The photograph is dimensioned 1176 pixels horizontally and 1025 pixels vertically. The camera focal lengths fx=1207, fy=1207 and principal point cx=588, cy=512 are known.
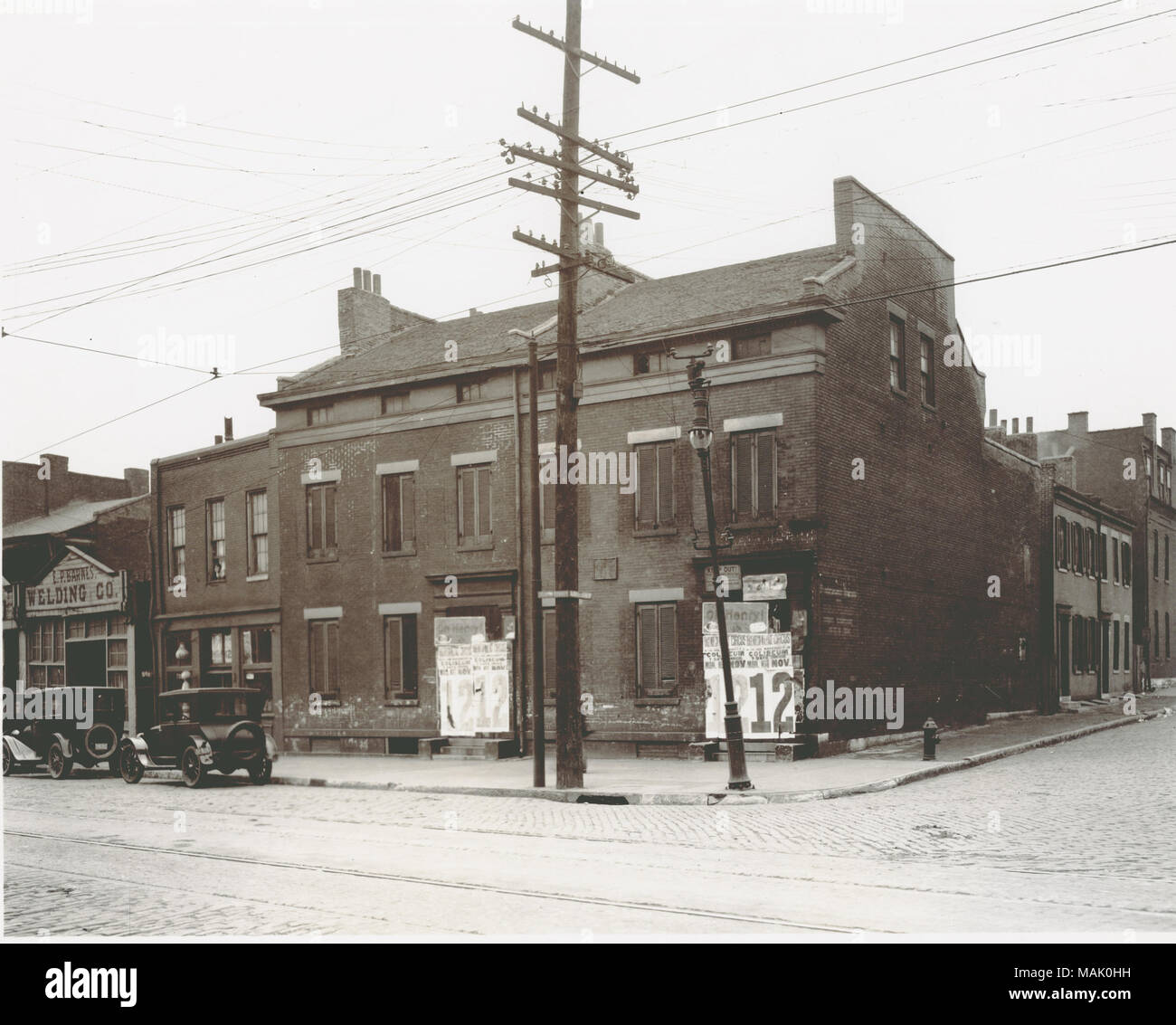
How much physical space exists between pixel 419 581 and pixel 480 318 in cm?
784

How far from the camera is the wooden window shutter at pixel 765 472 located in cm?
2272

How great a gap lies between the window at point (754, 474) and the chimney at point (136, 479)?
103 feet

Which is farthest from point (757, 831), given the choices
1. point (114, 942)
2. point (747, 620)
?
point (747, 620)

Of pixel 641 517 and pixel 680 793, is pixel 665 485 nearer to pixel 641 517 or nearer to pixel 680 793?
pixel 641 517

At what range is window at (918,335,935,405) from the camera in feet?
90.2

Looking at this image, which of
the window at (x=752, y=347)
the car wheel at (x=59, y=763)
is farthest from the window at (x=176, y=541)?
the window at (x=752, y=347)

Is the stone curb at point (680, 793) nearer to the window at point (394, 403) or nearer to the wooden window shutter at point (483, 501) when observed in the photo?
the wooden window shutter at point (483, 501)

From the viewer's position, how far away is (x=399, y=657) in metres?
27.5

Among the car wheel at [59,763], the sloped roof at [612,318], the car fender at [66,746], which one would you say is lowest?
the car wheel at [59,763]

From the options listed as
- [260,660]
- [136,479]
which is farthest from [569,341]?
[136,479]

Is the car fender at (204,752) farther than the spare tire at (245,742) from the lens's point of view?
No

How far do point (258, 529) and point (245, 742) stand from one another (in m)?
9.38

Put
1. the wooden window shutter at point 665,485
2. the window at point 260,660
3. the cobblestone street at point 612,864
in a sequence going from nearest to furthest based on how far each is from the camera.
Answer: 1. the cobblestone street at point 612,864
2. the wooden window shutter at point 665,485
3. the window at point 260,660
